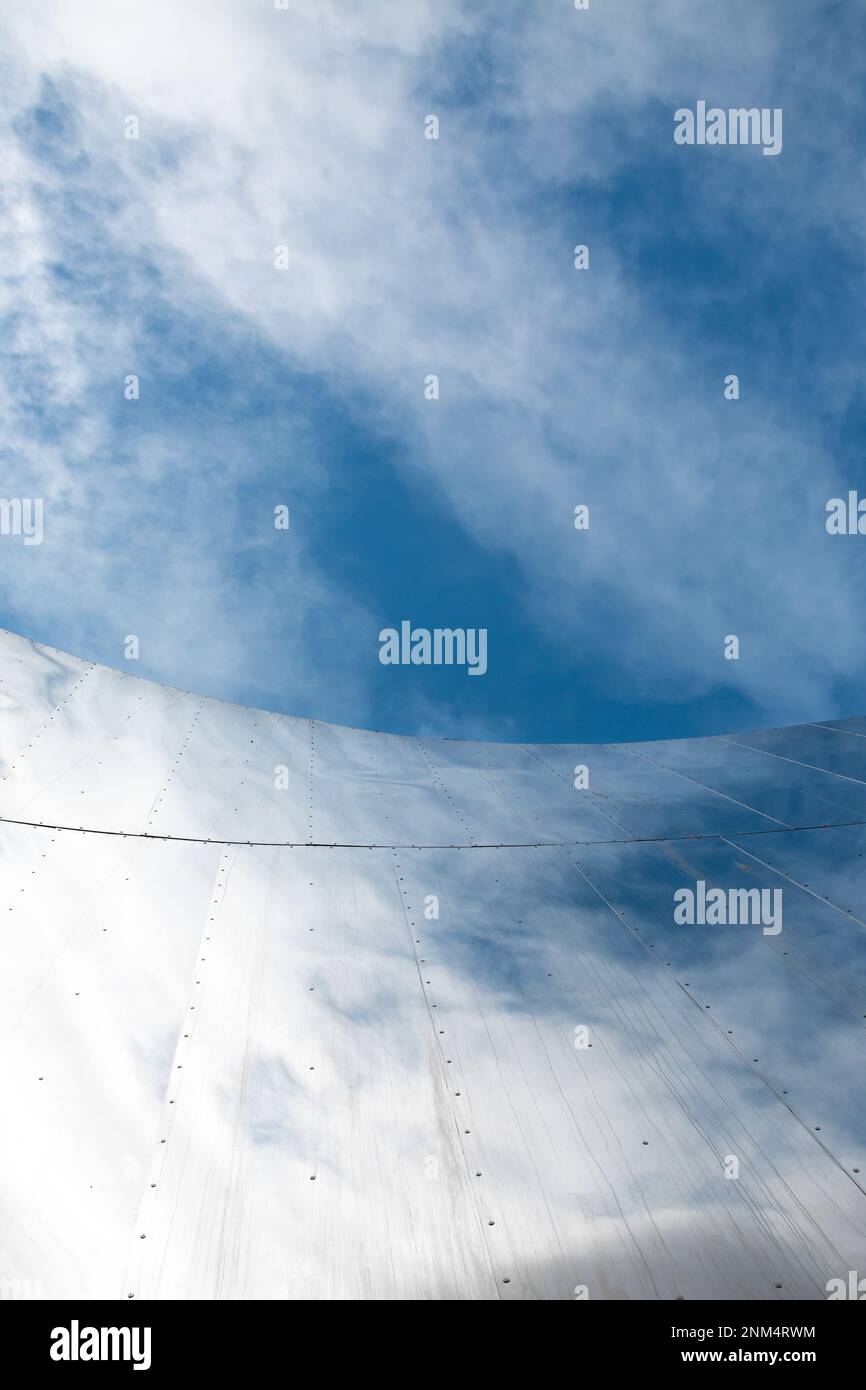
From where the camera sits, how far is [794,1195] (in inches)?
174

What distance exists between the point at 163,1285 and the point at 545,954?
11.8 ft

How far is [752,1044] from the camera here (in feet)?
18.4

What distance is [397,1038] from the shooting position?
5.53 metres

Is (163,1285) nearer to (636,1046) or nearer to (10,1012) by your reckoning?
(10,1012)

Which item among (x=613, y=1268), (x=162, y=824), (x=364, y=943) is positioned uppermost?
(x=162, y=824)

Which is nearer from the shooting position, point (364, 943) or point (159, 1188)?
point (159, 1188)

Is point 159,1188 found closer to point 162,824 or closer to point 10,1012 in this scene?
point 10,1012

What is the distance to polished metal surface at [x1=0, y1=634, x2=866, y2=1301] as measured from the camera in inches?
158

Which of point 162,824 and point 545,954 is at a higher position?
point 162,824

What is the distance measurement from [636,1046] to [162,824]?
434 cm

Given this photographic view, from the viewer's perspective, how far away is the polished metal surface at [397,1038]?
13.2ft
